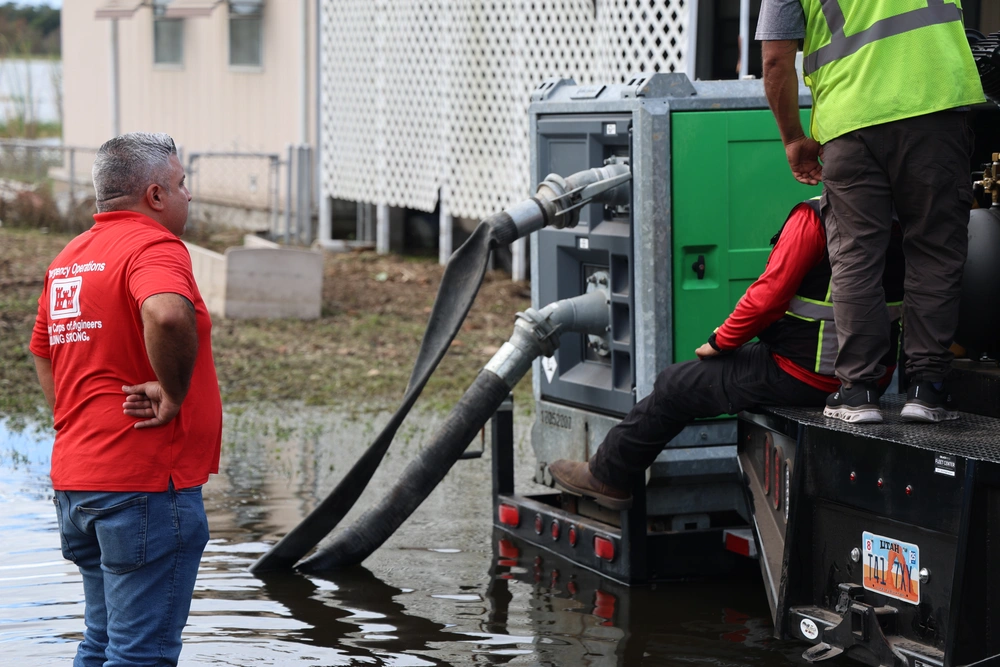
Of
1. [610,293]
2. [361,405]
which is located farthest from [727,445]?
[361,405]

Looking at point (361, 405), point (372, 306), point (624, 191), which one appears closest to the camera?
point (624, 191)

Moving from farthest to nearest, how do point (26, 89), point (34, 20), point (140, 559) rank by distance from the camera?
point (34, 20) < point (26, 89) < point (140, 559)

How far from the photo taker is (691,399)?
490 cm

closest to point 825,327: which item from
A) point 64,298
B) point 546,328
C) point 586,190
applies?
point 586,190

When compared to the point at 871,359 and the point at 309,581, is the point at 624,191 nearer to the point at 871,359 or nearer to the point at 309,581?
the point at 871,359

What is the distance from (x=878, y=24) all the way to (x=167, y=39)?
59.4ft

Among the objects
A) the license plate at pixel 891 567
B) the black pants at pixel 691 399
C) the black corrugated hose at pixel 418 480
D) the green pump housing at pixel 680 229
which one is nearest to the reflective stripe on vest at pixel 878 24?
the green pump housing at pixel 680 229

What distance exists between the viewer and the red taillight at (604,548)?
5.51 meters

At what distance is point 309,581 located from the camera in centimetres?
566

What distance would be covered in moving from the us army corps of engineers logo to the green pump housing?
7.98 feet

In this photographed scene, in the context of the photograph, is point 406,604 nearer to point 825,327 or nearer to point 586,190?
point 586,190

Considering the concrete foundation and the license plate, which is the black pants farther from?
the concrete foundation

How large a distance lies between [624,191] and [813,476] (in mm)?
1677

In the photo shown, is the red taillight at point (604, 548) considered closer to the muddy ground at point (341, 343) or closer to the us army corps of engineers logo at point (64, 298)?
the us army corps of engineers logo at point (64, 298)
